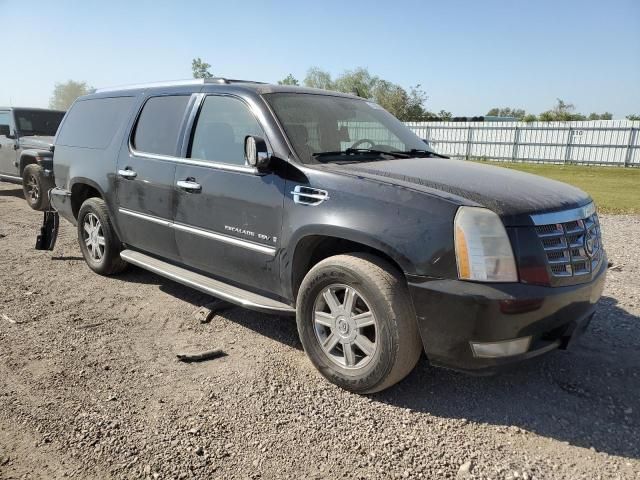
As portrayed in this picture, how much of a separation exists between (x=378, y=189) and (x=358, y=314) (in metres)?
0.78

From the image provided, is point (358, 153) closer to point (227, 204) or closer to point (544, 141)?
point (227, 204)

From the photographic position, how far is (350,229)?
2953mm

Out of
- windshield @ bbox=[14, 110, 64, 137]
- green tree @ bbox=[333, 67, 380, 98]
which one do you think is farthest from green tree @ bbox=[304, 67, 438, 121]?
windshield @ bbox=[14, 110, 64, 137]

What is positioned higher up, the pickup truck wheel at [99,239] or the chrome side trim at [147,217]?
the chrome side trim at [147,217]

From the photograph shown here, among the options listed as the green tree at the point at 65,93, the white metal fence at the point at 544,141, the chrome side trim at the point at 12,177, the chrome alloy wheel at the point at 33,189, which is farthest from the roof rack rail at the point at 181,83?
the green tree at the point at 65,93

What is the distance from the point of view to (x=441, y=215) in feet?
8.73

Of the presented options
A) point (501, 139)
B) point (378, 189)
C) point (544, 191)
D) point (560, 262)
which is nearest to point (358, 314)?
point (378, 189)

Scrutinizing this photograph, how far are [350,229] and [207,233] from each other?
1398 mm

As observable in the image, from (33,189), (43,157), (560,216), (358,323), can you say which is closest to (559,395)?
(560,216)

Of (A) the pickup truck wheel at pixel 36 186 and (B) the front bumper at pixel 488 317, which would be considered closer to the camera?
(B) the front bumper at pixel 488 317

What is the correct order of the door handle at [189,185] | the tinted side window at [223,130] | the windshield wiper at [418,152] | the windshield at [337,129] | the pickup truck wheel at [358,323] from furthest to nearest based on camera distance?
the windshield wiper at [418,152] → the door handle at [189,185] → the tinted side window at [223,130] → the windshield at [337,129] → the pickup truck wheel at [358,323]

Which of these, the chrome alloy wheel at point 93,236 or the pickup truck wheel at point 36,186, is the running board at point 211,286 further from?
the pickup truck wheel at point 36,186

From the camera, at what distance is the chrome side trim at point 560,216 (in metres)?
2.71

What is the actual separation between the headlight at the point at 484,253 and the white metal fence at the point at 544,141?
24.5 metres
